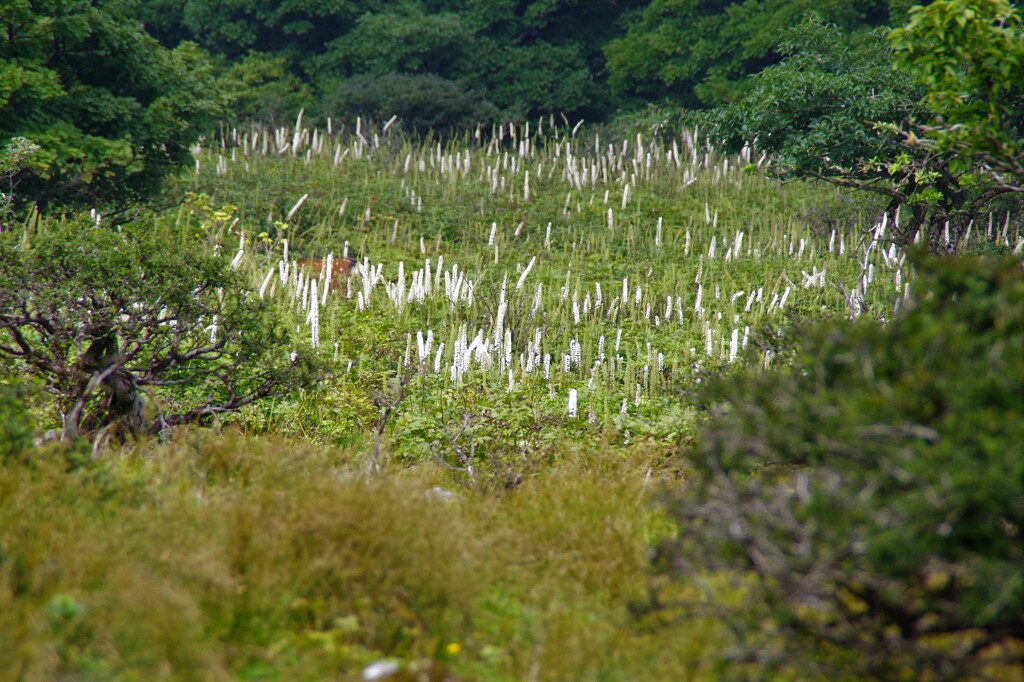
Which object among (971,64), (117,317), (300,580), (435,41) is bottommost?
(300,580)

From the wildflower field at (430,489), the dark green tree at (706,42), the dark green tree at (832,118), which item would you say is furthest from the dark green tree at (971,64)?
the dark green tree at (706,42)

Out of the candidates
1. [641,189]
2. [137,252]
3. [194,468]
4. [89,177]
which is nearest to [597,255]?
[641,189]

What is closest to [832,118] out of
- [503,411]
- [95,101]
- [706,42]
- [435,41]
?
[503,411]

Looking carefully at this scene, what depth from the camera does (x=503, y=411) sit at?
24.9ft

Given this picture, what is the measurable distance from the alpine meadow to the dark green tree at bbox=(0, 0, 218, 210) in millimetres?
64

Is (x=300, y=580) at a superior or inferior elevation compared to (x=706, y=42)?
inferior

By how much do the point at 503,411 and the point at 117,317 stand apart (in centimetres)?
316

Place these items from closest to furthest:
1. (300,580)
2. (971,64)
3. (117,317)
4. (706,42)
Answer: (300,580) → (971,64) → (117,317) → (706,42)

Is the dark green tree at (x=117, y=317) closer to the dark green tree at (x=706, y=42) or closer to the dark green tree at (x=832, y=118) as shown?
the dark green tree at (x=832, y=118)

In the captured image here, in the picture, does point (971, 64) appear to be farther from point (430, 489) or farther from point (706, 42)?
point (706, 42)

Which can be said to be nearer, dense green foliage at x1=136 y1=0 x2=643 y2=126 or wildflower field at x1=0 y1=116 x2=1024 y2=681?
wildflower field at x1=0 y1=116 x2=1024 y2=681

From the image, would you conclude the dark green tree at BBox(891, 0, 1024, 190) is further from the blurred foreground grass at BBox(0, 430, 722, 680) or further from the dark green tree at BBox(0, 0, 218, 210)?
the dark green tree at BBox(0, 0, 218, 210)

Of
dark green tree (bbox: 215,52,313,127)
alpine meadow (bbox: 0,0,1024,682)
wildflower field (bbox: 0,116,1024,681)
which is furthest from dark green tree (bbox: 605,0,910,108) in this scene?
wildflower field (bbox: 0,116,1024,681)

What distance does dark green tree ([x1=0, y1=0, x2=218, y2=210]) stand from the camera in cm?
1195
